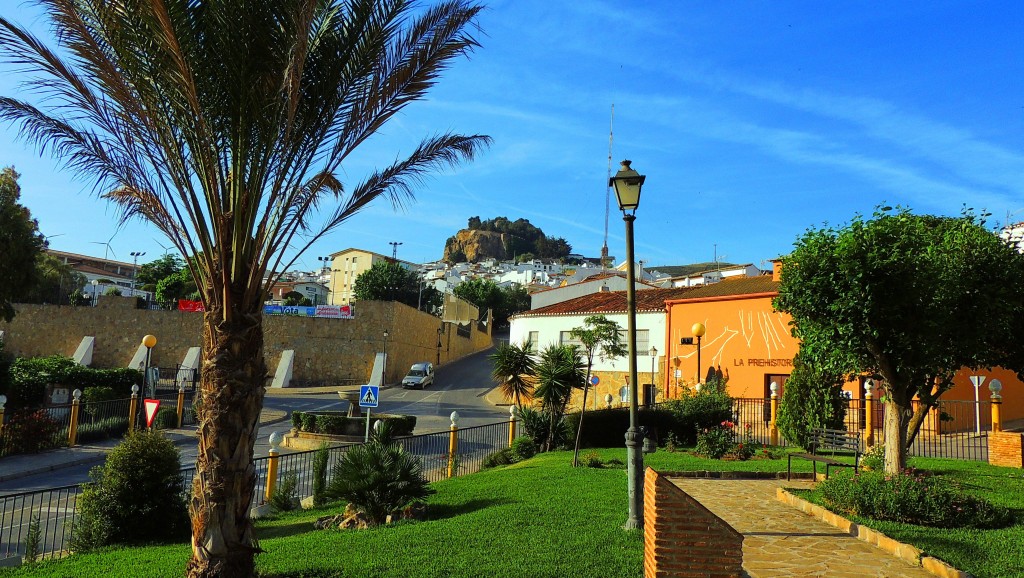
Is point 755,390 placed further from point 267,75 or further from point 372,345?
point 372,345

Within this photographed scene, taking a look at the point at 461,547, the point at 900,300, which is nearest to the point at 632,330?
the point at 461,547

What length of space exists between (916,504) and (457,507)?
5.61 m

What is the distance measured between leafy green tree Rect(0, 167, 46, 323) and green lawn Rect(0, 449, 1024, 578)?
2516 cm

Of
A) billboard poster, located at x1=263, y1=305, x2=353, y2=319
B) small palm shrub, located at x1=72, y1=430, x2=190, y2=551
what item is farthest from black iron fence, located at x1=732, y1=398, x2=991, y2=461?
billboard poster, located at x1=263, y1=305, x2=353, y2=319

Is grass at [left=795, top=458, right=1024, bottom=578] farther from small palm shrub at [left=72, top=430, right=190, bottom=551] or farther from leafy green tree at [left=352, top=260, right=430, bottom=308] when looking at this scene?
leafy green tree at [left=352, top=260, right=430, bottom=308]

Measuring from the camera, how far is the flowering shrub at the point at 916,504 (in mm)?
7578

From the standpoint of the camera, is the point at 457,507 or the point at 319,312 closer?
the point at 457,507

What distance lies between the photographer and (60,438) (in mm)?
19359

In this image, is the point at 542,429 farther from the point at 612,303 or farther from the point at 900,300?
the point at 612,303

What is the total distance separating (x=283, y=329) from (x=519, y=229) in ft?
422

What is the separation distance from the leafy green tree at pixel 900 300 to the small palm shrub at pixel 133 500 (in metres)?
9.02

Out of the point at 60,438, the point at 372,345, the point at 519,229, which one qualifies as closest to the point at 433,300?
the point at 372,345

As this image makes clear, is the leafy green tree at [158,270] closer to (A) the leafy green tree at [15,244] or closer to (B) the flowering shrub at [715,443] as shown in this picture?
(A) the leafy green tree at [15,244]

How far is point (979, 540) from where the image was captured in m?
6.81
